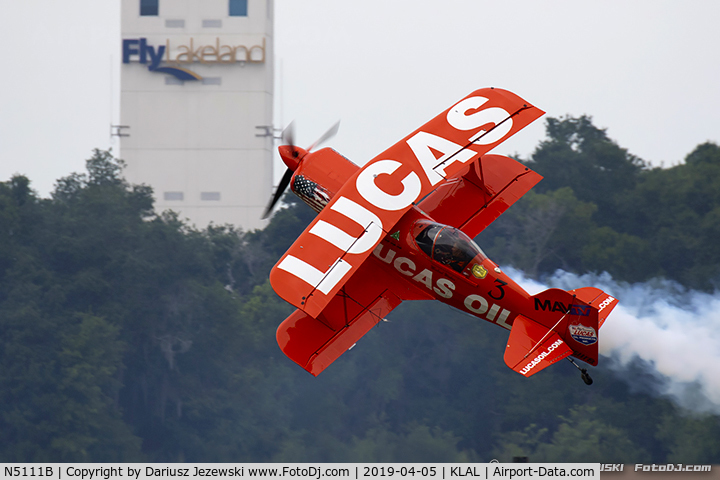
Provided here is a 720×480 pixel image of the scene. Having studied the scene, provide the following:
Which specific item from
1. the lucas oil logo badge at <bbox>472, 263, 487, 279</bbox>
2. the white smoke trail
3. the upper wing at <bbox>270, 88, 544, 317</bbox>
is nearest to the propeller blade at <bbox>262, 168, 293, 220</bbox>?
the upper wing at <bbox>270, 88, 544, 317</bbox>

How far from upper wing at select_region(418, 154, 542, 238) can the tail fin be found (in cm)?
258

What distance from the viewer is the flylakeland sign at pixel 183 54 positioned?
274ft

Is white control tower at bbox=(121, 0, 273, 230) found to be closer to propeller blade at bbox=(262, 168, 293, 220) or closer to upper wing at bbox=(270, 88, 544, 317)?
propeller blade at bbox=(262, 168, 293, 220)

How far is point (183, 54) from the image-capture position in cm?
8450

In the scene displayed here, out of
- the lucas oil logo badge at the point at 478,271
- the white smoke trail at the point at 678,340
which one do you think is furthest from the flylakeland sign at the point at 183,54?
the lucas oil logo badge at the point at 478,271

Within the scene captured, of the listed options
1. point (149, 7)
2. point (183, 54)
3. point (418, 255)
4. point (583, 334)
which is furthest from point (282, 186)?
point (149, 7)

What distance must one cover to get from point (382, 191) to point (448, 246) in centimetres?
143

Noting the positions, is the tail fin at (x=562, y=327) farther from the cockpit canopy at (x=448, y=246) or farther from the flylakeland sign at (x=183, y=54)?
the flylakeland sign at (x=183, y=54)

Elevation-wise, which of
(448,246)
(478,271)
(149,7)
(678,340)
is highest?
(448,246)

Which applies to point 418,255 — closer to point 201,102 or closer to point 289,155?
point 289,155

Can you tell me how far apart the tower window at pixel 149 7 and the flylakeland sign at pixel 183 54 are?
2241mm

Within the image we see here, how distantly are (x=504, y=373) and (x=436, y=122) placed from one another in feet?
103

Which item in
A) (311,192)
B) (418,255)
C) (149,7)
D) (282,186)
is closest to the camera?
(418,255)

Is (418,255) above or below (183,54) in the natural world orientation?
above
